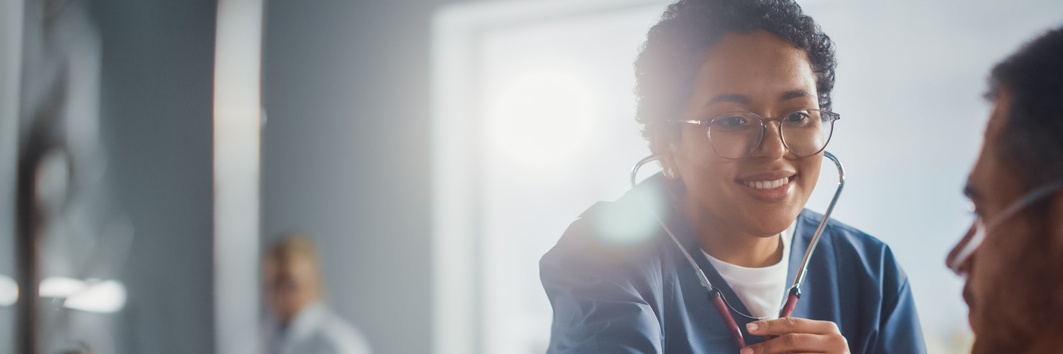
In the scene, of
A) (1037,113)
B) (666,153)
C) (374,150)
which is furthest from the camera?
(374,150)

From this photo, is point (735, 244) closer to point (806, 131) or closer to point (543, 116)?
point (806, 131)

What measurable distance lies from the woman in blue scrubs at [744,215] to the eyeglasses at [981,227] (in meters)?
0.03

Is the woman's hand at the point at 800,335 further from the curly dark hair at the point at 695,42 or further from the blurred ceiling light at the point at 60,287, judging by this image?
the blurred ceiling light at the point at 60,287

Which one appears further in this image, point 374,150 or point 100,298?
point 100,298

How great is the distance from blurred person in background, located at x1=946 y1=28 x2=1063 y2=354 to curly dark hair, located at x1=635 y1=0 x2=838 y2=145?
0.10 meters

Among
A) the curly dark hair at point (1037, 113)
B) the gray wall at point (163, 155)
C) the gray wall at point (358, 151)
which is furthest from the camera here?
the gray wall at point (163, 155)

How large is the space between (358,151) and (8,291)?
46cm

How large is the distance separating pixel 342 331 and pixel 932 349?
499 mm

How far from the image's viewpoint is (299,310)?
0.75 meters

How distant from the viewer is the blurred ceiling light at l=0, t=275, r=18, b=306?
0.80m

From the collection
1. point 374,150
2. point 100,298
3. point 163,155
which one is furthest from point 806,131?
point 100,298

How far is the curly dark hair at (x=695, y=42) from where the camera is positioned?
1.56 ft

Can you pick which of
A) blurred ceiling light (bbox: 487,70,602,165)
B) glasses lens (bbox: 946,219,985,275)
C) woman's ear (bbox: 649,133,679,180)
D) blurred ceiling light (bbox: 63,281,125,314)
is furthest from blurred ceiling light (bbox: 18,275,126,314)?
glasses lens (bbox: 946,219,985,275)

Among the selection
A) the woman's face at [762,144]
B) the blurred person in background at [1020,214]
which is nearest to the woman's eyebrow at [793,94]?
the woman's face at [762,144]
